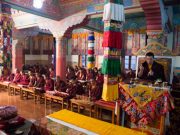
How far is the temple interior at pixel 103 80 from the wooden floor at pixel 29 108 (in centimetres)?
3

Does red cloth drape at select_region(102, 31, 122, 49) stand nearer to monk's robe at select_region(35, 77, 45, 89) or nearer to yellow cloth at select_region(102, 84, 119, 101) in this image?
yellow cloth at select_region(102, 84, 119, 101)

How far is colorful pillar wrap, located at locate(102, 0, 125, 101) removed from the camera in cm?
359

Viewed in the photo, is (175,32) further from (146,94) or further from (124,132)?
(124,132)

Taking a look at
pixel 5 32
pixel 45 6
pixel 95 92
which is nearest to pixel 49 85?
pixel 95 92

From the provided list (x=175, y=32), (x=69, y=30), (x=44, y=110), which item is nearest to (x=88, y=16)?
(x=69, y=30)

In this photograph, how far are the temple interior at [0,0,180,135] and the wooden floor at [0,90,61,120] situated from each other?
1.3 inches

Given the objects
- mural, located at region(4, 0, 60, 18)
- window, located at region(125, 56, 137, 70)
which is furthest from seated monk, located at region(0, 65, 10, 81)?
window, located at region(125, 56, 137, 70)

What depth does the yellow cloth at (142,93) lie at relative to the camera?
351 cm

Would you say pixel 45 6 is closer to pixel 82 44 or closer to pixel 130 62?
pixel 82 44

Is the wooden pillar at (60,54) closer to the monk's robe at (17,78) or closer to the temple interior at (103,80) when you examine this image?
the temple interior at (103,80)

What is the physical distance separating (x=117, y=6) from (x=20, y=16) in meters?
7.90

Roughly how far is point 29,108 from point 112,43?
13.9 feet

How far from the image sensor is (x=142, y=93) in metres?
3.65

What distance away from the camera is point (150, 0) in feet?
15.0
